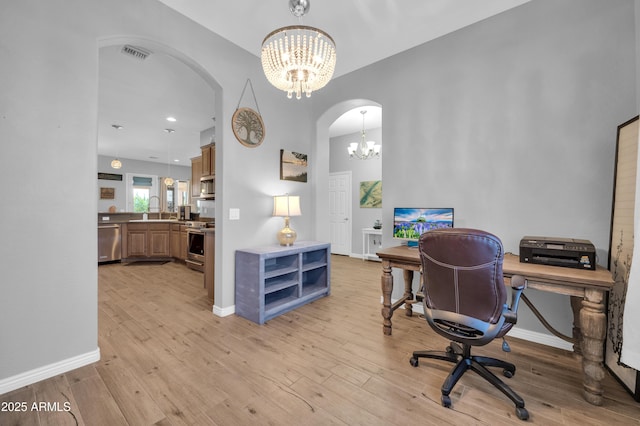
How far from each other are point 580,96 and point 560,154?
0.48 m

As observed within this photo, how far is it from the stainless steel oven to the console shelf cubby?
2304 millimetres

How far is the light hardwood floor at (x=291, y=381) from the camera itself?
1443 millimetres

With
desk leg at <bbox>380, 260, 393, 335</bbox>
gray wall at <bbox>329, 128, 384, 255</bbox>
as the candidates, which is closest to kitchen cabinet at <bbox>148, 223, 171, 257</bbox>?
gray wall at <bbox>329, 128, 384, 255</bbox>

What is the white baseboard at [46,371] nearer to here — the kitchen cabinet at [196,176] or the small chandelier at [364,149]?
the kitchen cabinet at [196,176]

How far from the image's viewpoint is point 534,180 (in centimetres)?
231

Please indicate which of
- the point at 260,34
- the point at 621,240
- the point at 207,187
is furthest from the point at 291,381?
the point at 207,187

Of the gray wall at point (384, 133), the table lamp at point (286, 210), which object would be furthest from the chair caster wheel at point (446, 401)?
the table lamp at point (286, 210)

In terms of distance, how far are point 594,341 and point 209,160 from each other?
17.7 feet

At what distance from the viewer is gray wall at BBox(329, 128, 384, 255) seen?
6039mm

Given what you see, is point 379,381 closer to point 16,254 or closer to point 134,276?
point 16,254

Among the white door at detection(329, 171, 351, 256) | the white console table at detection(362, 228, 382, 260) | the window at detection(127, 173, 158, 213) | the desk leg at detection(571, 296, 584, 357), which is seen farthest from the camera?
the window at detection(127, 173, 158, 213)

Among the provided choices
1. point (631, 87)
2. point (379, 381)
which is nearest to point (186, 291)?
point (379, 381)

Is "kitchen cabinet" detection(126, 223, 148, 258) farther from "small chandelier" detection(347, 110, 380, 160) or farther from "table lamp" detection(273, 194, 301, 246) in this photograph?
"small chandelier" detection(347, 110, 380, 160)

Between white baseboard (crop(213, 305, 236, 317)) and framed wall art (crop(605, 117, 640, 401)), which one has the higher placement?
framed wall art (crop(605, 117, 640, 401))
